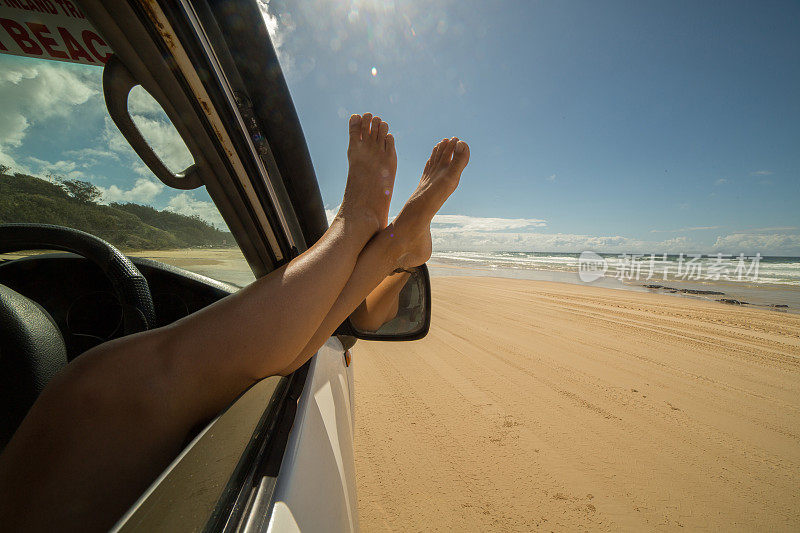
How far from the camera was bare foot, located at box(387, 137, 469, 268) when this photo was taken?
1.33m

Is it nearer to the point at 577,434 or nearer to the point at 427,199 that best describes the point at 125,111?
the point at 427,199

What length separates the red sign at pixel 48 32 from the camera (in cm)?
59

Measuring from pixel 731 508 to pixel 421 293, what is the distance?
1.98 meters

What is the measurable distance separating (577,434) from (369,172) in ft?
7.45

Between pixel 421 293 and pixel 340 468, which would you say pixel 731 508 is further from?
pixel 340 468

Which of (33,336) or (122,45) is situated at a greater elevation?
(122,45)

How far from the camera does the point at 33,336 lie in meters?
0.65

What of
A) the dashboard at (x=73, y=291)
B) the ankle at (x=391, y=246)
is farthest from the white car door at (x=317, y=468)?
the dashboard at (x=73, y=291)

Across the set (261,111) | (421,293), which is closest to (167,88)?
(261,111)

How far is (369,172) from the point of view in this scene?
154 cm

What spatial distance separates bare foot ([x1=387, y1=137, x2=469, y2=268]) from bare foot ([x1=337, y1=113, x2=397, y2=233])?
0.11m

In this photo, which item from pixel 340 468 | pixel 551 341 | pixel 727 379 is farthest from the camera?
pixel 551 341

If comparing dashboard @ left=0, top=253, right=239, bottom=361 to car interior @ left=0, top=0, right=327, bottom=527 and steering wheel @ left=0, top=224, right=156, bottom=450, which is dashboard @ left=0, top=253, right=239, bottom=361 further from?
steering wheel @ left=0, top=224, right=156, bottom=450

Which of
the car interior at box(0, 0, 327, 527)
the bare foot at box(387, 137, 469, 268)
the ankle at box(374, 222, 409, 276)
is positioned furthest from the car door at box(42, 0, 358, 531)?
the bare foot at box(387, 137, 469, 268)
